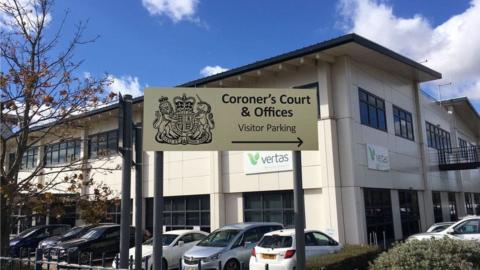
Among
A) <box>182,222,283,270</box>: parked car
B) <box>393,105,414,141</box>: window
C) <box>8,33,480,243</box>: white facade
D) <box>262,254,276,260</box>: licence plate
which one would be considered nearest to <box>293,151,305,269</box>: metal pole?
<box>262,254,276,260</box>: licence plate

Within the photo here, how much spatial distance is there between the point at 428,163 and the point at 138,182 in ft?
83.5

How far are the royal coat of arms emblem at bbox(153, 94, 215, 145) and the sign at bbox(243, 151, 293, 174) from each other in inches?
542

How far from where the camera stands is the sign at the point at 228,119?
690 centimetres

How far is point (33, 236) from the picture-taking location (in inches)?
1018

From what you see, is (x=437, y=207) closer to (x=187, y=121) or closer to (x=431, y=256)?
(x=431, y=256)

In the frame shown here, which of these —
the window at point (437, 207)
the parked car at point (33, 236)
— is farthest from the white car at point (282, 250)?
the window at point (437, 207)

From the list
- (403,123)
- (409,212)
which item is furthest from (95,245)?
(403,123)

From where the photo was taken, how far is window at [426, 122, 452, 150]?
100 feet

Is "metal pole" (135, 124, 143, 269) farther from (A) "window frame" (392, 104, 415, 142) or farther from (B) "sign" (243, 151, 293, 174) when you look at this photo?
(A) "window frame" (392, 104, 415, 142)

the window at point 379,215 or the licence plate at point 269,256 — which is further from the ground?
the window at point 379,215

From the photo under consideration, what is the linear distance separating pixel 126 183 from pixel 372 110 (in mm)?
18334

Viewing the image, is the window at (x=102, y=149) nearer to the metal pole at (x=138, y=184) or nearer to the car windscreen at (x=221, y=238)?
the metal pole at (x=138, y=184)

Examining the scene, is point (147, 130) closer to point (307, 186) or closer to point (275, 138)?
point (275, 138)

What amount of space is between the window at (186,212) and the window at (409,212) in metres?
10.1
